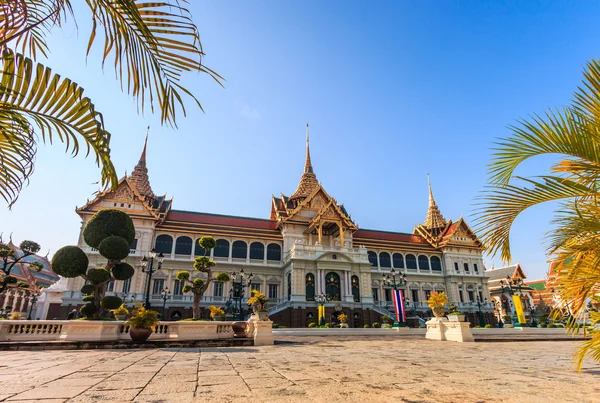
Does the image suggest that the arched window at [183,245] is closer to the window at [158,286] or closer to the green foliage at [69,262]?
the window at [158,286]

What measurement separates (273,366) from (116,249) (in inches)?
505

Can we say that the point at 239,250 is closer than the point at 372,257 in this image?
Yes

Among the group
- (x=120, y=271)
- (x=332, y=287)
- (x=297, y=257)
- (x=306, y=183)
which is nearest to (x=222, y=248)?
(x=297, y=257)

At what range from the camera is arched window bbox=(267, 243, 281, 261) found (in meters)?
34.2

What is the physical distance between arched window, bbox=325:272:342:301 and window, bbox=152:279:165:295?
→ 14835 millimetres

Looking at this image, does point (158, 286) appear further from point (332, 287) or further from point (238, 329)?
point (238, 329)

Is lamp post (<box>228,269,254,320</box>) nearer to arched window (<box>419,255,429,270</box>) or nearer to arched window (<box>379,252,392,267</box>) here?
arched window (<box>379,252,392,267</box>)

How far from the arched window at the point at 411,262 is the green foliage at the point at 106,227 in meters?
31.0

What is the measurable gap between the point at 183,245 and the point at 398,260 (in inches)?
944

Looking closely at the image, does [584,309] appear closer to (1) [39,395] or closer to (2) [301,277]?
(1) [39,395]

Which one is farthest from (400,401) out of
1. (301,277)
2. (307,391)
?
(301,277)

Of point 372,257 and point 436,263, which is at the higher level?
point 372,257

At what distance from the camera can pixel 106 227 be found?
1694 cm

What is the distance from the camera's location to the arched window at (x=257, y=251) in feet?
111
